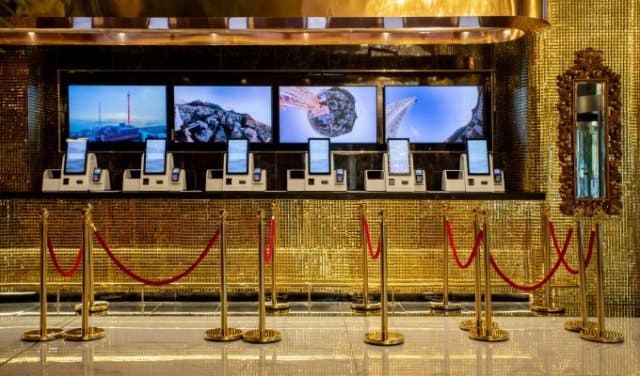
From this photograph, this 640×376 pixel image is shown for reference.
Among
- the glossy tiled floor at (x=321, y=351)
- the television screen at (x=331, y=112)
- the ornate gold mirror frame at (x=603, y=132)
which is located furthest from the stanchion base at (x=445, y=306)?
the television screen at (x=331, y=112)

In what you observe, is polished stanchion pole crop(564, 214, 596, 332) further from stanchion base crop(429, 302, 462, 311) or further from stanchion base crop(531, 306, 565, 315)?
stanchion base crop(429, 302, 462, 311)

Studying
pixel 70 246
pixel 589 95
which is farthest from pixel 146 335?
pixel 589 95

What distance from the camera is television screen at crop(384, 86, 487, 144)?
934 centimetres

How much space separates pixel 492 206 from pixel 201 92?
4.02 meters

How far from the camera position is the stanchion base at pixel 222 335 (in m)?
5.43

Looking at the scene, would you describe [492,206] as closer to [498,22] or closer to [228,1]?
[498,22]

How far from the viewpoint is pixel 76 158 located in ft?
28.4

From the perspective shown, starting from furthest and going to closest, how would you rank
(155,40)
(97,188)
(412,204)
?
(97,188)
(412,204)
(155,40)

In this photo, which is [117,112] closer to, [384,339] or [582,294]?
[384,339]

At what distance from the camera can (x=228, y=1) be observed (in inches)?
220

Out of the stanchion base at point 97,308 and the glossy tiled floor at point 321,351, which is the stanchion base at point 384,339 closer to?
the glossy tiled floor at point 321,351

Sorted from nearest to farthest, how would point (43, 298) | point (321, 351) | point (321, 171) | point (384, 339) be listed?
point (321, 351) → point (384, 339) → point (43, 298) → point (321, 171)

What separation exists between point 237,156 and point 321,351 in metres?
3.97

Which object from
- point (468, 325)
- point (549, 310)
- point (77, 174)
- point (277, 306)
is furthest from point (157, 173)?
point (549, 310)
